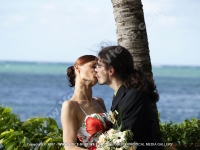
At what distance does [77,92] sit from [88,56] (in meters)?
0.40

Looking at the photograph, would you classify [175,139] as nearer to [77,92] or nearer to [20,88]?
[77,92]

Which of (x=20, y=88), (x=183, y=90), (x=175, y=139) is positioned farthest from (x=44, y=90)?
(x=175, y=139)

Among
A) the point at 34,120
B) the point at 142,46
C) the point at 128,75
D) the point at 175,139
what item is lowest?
the point at 175,139

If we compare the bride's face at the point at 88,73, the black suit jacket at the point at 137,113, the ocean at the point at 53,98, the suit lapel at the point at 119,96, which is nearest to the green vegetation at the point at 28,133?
Answer: the bride's face at the point at 88,73

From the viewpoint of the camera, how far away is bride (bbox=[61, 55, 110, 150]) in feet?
14.9

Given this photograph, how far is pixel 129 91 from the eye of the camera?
14.1 feet

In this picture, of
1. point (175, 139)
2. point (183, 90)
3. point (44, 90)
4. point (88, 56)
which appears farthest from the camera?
point (183, 90)

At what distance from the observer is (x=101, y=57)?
446cm

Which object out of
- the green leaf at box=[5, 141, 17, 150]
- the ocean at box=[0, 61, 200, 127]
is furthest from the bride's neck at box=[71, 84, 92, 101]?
the ocean at box=[0, 61, 200, 127]

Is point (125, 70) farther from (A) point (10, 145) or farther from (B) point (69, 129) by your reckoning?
(A) point (10, 145)

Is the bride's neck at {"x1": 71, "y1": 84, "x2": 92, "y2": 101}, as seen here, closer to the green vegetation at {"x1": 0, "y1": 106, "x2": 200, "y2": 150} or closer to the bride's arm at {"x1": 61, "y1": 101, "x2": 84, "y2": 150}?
the bride's arm at {"x1": 61, "y1": 101, "x2": 84, "y2": 150}

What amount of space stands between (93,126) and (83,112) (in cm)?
22

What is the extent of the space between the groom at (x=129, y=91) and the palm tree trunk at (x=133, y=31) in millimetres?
1551

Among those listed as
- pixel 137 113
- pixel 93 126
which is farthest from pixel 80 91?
pixel 137 113
